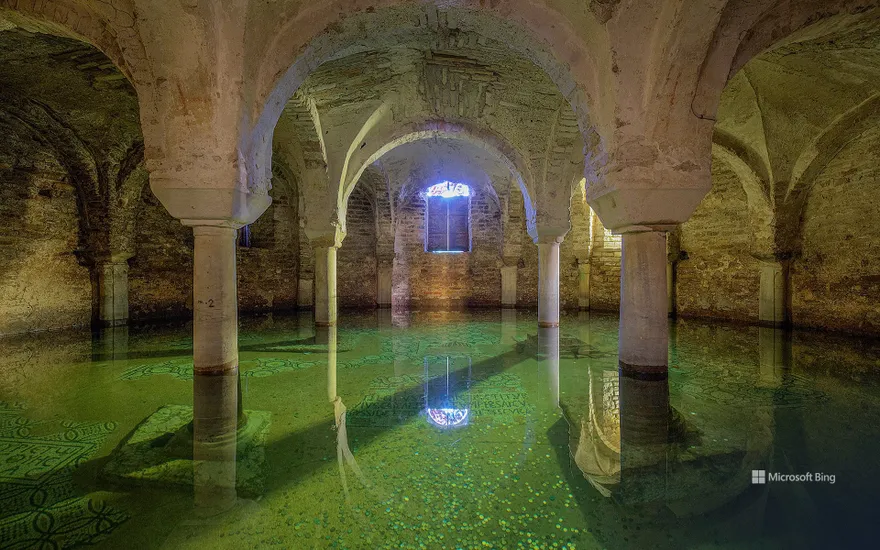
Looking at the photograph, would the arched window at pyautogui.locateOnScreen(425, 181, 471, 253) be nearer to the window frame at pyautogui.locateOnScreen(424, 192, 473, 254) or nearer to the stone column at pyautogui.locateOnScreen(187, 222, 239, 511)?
the window frame at pyautogui.locateOnScreen(424, 192, 473, 254)

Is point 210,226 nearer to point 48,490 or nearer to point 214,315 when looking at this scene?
point 214,315

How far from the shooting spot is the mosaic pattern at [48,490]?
5.45 ft

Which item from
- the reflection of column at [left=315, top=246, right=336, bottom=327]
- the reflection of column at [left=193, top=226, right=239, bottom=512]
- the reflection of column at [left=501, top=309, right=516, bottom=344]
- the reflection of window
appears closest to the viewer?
the reflection of window

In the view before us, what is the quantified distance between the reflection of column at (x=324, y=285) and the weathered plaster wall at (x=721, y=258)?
824cm

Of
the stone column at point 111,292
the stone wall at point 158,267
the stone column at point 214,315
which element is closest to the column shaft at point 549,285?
the stone column at point 214,315

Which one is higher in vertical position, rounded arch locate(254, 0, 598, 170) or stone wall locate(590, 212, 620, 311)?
rounded arch locate(254, 0, 598, 170)

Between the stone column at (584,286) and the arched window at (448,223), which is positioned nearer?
the stone column at (584,286)

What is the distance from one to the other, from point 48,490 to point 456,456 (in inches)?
77.8

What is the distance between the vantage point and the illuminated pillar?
1287cm

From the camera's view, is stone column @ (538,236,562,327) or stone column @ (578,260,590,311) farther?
stone column @ (578,260,590,311)

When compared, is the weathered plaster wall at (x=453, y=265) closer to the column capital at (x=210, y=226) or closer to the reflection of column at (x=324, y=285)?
the reflection of column at (x=324, y=285)

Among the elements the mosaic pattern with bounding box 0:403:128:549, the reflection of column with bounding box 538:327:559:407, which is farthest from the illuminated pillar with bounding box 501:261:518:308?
the mosaic pattern with bounding box 0:403:128:549

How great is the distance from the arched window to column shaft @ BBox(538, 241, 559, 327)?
5.75 meters

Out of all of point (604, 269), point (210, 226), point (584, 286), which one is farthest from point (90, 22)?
point (604, 269)
